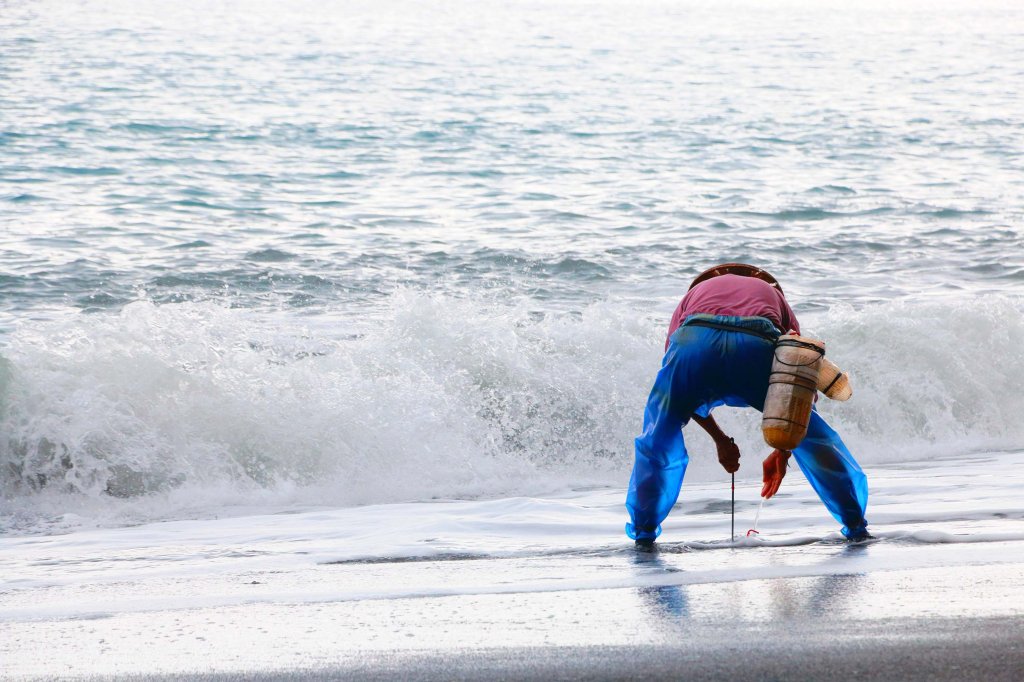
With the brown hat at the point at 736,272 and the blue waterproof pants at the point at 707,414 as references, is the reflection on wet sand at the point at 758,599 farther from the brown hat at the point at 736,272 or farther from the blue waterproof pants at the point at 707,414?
the brown hat at the point at 736,272

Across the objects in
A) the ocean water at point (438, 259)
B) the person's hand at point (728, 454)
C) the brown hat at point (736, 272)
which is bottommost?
the ocean water at point (438, 259)

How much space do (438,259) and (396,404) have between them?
564cm

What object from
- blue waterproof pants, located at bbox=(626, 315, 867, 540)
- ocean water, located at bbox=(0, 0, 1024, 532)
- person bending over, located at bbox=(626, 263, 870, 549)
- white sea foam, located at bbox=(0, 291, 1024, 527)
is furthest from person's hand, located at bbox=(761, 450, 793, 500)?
white sea foam, located at bbox=(0, 291, 1024, 527)

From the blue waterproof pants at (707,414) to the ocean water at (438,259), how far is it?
636 millimetres

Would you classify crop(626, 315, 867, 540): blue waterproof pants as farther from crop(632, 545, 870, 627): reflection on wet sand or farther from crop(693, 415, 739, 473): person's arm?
crop(632, 545, 870, 627): reflection on wet sand

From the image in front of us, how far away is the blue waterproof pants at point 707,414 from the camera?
15.7ft

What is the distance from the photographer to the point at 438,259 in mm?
13867

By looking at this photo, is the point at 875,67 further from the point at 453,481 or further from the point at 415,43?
the point at 453,481

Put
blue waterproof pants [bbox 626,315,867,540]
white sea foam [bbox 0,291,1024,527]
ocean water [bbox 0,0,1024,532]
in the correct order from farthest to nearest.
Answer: ocean water [bbox 0,0,1024,532], white sea foam [bbox 0,291,1024,527], blue waterproof pants [bbox 626,315,867,540]

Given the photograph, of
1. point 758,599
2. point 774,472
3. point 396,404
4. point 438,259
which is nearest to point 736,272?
point 774,472

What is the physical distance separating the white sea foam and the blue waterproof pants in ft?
8.17

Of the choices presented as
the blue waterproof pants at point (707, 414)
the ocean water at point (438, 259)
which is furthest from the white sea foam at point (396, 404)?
the blue waterproof pants at point (707, 414)

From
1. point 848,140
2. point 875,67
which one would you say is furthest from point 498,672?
point 875,67

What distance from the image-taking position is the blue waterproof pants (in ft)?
15.7
